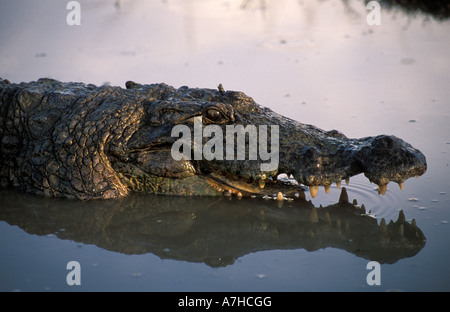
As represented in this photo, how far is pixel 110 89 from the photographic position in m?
5.19

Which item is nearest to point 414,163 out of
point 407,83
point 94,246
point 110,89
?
point 94,246

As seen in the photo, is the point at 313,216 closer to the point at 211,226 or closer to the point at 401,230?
the point at 401,230

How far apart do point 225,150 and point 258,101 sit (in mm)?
3062

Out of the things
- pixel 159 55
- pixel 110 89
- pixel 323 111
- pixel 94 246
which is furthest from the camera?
pixel 159 55

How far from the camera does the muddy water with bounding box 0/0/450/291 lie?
3.61 m

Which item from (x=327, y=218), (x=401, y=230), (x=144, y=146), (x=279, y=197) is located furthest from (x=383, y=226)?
(x=144, y=146)

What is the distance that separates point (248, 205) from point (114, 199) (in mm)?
1200

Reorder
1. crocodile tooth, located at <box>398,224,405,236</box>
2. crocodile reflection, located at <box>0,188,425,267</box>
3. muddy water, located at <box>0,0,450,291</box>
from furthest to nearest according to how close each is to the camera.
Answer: crocodile tooth, located at <box>398,224,405,236</box> → crocodile reflection, located at <box>0,188,425,267</box> → muddy water, located at <box>0,0,450,291</box>

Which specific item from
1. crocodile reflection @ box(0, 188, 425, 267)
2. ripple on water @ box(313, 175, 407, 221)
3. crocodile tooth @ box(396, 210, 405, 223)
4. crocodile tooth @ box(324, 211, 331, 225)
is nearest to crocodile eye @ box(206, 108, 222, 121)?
crocodile reflection @ box(0, 188, 425, 267)

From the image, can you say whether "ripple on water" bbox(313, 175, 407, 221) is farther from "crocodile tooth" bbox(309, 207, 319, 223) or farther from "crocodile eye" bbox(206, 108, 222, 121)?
"crocodile eye" bbox(206, 108, 222, 121)

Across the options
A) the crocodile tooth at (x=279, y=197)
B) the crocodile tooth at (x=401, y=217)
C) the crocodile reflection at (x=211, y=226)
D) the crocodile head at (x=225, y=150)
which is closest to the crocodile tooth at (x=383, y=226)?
the crocodile reflection at (x=211, y=226)

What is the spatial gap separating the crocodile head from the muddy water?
19cm

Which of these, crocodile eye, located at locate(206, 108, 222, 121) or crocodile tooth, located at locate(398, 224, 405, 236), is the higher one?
crocodile eye, located at locate(206, 108, 222, 121)
